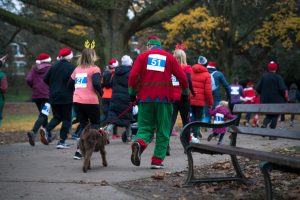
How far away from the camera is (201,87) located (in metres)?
13.7

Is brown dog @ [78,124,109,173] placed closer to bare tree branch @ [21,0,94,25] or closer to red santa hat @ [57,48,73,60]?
red santa hat @ [57,48,73,60]

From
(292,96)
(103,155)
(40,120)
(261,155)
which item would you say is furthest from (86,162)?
(292,96)

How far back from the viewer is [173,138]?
14.8 metres

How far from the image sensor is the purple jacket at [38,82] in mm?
13633

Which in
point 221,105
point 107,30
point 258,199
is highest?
point 107,30

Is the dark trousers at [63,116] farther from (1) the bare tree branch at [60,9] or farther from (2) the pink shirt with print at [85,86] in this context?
(1) the bare tree branch at [60,9]

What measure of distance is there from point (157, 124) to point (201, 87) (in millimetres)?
4922

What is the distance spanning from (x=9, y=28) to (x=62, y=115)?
106ft

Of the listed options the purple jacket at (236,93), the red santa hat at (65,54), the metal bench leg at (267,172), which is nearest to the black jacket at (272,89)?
the purple jacket at (236,93)

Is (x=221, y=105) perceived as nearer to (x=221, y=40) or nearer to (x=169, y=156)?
(x=169, y=156)

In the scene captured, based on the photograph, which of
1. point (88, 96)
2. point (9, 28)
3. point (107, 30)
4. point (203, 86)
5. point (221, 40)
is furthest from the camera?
point (9, 28)

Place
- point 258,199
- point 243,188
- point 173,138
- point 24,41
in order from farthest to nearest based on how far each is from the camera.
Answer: point 24,41 → point 173,138 → point 243,188 → point 258,199

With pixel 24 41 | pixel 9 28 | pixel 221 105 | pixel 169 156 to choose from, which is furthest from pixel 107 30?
pixel 24 41

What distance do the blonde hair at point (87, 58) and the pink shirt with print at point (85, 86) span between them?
3.2 inches
